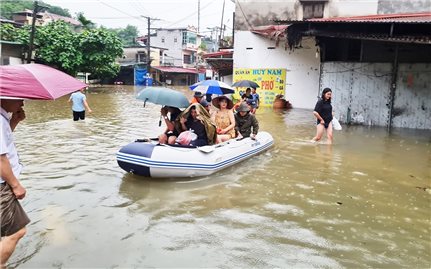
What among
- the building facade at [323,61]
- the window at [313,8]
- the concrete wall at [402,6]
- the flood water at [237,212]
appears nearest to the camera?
the flood water at [237,212]

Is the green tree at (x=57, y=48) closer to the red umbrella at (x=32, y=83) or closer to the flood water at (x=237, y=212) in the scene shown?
the flood water at (x=237, y=212)

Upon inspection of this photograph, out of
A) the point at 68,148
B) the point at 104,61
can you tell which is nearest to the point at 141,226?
the point at 68,148

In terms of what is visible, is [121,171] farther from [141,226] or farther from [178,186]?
[141,226]

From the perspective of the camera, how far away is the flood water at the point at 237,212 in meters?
4.05

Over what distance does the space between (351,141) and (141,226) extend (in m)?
8.04

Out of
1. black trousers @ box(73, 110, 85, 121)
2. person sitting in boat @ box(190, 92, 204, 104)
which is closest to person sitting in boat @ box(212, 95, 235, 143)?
person sitting in boat @ box(190, 92, 204, 104)

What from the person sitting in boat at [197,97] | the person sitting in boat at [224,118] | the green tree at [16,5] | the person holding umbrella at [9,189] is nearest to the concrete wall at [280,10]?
the person sitting in boat at [197,97]

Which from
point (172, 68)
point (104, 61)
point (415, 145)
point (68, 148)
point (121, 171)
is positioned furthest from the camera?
point (172, 68)

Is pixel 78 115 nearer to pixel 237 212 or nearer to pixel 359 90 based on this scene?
pixel 237 212

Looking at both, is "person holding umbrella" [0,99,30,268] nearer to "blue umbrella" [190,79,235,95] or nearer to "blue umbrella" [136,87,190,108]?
"blue umbrella" [136,87,190,108]

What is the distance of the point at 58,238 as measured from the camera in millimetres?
4379

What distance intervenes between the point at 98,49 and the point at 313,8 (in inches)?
771

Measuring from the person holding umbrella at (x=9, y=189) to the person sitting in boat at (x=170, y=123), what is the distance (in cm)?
393

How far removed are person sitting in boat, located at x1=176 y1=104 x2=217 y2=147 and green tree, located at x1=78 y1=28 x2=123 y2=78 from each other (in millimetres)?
26613
